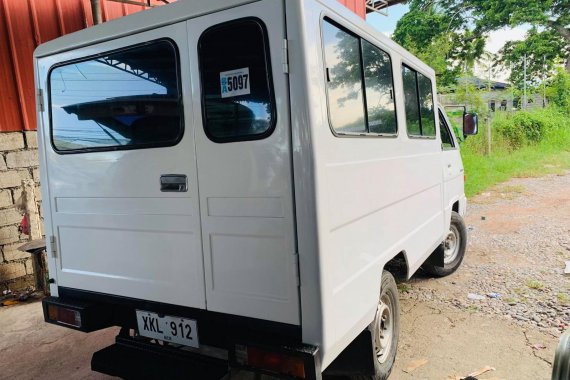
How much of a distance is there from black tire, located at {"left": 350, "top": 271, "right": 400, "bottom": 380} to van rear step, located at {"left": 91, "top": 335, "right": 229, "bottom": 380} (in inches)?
35.6

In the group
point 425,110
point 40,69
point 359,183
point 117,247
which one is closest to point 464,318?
point 425,110

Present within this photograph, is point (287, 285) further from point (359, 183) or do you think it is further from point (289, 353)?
point (359, 183)

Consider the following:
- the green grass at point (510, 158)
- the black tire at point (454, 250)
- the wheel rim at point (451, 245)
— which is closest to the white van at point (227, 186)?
the black tire at point (454, 250)

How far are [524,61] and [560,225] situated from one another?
61.7 feet

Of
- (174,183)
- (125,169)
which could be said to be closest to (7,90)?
(125,169)

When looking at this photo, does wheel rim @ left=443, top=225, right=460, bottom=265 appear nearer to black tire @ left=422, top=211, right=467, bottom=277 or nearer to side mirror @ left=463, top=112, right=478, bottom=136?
black tire @ left=422, top=211, right=467, bottom=277

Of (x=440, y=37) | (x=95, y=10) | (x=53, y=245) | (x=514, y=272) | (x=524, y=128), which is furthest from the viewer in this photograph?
(x=440, y=37)

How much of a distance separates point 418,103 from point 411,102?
10.7 inches

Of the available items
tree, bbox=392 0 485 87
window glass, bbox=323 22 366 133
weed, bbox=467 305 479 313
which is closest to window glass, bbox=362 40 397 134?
window glass, bbox=323 22 366 133

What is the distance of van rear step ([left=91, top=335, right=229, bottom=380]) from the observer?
243 centimetres

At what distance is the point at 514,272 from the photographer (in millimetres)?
5008

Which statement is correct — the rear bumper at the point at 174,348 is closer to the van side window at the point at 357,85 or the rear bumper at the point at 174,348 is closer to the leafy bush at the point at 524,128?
the van side window at the point at 357,85

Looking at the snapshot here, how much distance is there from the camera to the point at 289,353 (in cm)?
201

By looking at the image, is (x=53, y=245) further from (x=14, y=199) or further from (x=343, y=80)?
(x=14, y=199)
